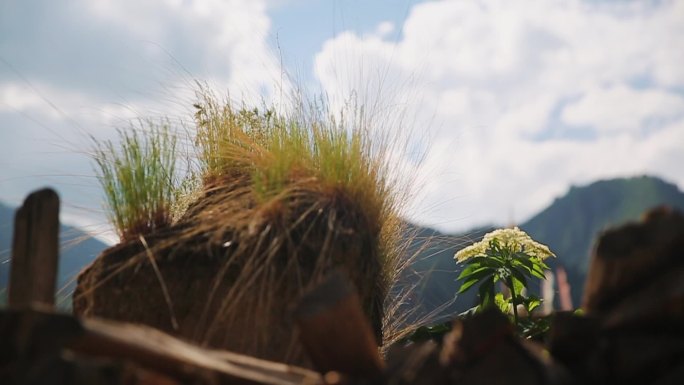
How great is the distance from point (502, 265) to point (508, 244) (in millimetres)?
159

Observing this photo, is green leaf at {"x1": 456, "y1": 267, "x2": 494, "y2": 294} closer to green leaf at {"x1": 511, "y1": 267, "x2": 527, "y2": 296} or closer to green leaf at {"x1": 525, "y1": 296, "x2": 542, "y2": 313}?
green leaf at {"x1": 511, "y1": 267, "x2": 527, "y2": 296}

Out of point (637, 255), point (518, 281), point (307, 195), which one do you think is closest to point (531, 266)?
point (518, 281)

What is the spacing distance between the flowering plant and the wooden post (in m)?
2.33

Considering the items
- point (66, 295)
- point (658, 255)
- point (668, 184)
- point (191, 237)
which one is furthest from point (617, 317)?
point (668, 184)

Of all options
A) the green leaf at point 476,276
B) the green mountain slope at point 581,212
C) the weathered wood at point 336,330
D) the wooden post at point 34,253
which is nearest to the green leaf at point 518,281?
the green leaf at point 476,276

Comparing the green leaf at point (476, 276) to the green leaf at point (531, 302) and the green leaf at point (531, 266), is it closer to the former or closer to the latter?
the green leaf at point (531, 266)

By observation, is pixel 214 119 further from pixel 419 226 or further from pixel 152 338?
pixel 152 338

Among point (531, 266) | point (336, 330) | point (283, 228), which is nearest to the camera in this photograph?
point (336, 330)

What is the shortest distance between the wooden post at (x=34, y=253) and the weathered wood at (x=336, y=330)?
3.49 ft

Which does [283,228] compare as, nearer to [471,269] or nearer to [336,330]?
[336,330]

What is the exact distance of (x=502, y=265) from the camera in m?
3.96

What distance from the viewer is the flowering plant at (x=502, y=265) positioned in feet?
12.9

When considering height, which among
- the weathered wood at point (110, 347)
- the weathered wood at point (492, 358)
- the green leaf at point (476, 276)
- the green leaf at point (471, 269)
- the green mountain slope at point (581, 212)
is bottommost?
the weathered wood at point (492, 358)

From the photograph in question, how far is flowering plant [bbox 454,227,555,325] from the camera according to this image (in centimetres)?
392
